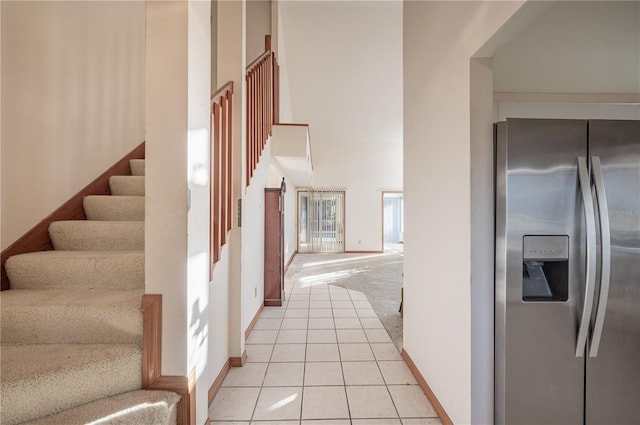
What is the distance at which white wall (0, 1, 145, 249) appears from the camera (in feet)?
6.15

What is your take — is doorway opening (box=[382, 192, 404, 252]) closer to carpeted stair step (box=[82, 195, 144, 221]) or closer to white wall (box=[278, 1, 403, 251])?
white wall (box=[278, 1, 403, 251])

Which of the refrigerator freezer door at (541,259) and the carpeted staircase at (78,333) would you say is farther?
the refrigerator freezer door at (541,259)

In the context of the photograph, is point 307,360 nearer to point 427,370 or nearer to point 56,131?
point 427,370

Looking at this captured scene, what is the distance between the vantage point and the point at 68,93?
222 centimetres

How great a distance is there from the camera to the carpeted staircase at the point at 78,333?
1.15 metres

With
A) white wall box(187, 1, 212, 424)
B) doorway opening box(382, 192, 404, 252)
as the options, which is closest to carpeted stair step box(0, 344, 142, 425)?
white wall box(187, 1, 212, 424)

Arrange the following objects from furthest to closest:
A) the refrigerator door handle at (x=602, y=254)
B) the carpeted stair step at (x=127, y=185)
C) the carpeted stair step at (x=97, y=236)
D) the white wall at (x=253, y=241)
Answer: the white wall at (x=253, y=241) → the carpeted stair step at (x=127, y=185) → the carpeted stair step at (x=97, y=236) → the refrigerator door handle at (x=602, y=254)

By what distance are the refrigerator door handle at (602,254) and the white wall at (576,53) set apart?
743mm

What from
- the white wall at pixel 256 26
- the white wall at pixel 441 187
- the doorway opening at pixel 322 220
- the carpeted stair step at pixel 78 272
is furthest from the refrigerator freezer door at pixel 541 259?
the doorway opening at pixel 322 220

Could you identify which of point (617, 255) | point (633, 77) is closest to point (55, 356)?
point (617, 255)

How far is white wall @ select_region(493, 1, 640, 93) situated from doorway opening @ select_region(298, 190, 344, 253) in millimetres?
7986

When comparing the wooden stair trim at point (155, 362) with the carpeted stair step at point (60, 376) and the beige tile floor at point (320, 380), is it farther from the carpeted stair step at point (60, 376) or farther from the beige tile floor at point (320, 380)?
A: the beige tile floor at point (320, 380)

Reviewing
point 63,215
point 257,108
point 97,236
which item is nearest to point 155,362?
point 97,236

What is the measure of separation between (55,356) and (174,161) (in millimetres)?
1075
